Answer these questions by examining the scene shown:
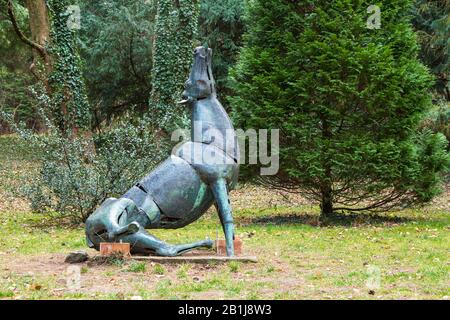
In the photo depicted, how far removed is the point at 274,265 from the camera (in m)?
8.66

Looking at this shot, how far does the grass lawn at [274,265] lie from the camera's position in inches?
269

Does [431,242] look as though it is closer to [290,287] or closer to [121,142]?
[290,287]

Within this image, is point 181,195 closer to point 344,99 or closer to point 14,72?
point 344,99

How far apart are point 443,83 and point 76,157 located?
16.3 metres

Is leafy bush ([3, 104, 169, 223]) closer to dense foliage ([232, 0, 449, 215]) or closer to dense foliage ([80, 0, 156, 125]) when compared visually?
dense foliage ([232, 0, 449, 215])

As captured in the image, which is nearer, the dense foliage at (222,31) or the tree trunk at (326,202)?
the tree trunk at (326,202)

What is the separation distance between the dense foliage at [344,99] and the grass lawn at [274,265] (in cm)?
110

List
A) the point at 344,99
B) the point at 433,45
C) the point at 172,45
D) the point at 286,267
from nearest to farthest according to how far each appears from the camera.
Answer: the point at 286,267
the point at 344,99
the point at 172,45
the point at 433,45

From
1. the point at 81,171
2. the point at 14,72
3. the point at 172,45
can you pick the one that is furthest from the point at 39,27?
the point at 14,72

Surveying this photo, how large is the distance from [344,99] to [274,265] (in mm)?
5560

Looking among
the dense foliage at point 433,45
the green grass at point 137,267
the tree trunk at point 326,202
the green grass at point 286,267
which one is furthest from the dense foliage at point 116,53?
the green grass at point 137,267

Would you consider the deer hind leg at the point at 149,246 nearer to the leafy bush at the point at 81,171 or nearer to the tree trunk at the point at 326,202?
the leafy bush at the point at 81,171

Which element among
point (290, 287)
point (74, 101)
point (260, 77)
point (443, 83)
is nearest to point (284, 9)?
point (260, 77)

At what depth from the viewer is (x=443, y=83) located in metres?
25.3
